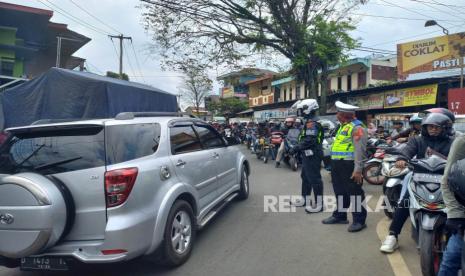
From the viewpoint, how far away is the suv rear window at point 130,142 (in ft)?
10.3

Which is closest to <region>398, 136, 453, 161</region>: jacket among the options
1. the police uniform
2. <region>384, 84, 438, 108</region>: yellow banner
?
the police uniform

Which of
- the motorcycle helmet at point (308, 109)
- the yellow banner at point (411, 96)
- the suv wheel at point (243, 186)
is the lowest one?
the suv wheel at point (243, 186)

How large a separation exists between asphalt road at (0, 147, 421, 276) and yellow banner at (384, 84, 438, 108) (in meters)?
13.2

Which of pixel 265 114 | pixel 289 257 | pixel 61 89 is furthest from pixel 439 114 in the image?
pixel 265 114

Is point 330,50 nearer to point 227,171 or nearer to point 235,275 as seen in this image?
point 227,171

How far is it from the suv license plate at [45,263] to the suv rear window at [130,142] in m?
0.90

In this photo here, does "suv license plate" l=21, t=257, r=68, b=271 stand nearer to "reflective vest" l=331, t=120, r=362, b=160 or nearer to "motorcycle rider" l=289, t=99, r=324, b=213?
"reflective vest" l=331, t=120, r=362, b=160

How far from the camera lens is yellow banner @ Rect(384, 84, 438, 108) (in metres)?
16.2

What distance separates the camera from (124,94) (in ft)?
28.4

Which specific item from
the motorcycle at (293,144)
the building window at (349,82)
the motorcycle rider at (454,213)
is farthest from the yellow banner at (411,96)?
the motorcycle rider at (454,213)

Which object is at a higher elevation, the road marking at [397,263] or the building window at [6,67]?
the building window at [6,67]

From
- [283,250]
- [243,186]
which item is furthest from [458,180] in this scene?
[243,186]

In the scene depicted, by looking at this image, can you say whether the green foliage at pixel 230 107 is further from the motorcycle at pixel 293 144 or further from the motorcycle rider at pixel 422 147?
the motorcycle rider at pixel 422 147

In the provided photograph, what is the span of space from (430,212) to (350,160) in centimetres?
156
